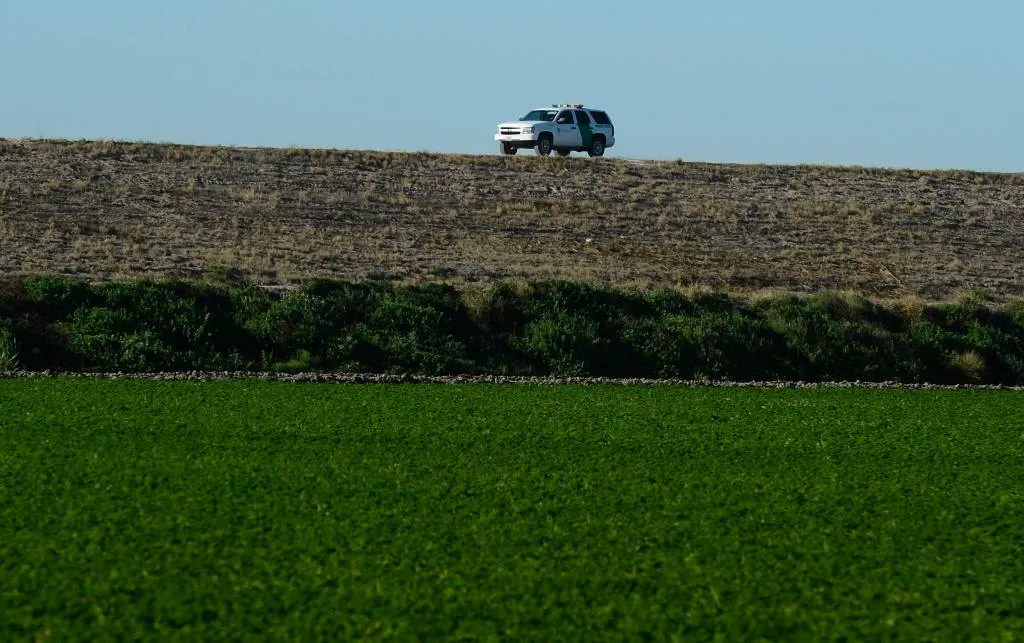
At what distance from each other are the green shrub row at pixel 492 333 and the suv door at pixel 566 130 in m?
22.3

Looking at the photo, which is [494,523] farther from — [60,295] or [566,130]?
[566,130]

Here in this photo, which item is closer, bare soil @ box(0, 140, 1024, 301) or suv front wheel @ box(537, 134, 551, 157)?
bare soil @ box(0, 140, 1024, 301)

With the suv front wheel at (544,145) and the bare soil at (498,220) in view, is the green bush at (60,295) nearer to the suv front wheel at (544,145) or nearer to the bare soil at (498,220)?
the bare soil at (498,220)

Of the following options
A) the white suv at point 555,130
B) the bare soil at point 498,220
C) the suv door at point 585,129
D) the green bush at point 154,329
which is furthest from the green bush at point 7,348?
the suv door at point 585,129

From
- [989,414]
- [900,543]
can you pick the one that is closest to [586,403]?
[989,414]

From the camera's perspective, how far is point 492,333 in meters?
23.5

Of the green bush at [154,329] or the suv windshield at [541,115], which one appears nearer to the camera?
the green bush at [154,329]

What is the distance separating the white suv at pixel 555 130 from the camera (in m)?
46.9

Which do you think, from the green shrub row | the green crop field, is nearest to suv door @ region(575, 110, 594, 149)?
the green shrub row

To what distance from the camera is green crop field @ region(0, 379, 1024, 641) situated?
736 cm

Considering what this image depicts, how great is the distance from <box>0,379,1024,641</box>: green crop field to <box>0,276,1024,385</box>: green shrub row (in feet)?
18.9

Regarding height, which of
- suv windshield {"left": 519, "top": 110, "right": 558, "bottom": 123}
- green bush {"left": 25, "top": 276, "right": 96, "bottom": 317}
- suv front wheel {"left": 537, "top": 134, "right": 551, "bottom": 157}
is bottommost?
green bush {"left": 25, "top": 276, "right": 96, "bottom": 317}

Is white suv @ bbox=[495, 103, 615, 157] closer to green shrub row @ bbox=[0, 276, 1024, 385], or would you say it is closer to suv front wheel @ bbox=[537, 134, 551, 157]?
suv front wheel @ bbox=[537, 134, 551, 157]

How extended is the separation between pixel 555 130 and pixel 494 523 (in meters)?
38.6
